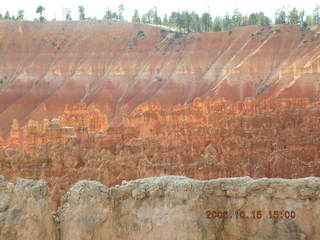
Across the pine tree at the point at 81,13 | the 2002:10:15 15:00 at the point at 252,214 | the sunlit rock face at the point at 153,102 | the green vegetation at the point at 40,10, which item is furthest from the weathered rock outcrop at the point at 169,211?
the pine tree at the point at 81,13

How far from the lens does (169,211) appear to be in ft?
27.6

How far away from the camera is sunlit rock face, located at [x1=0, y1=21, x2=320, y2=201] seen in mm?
23422

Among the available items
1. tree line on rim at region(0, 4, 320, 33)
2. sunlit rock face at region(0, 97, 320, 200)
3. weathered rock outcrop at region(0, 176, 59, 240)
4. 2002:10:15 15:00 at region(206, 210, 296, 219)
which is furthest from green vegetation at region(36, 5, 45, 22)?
2002:10:15 15:00 at region(206, 210, 296, 219)

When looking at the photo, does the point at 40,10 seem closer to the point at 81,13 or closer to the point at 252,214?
the point at 81,13

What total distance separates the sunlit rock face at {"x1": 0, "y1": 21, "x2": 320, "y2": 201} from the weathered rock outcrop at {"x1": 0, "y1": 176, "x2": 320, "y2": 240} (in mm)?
9246

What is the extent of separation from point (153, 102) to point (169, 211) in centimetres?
3975

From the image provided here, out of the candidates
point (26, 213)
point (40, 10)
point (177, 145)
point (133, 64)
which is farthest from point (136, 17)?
point (26, 213)

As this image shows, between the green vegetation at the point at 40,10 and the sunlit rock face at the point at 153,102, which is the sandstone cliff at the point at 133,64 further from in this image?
the green vegetation at the point at 40,10

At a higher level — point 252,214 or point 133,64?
point 133,64

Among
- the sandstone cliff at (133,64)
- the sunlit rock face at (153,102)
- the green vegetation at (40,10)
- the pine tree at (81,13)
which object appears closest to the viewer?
the sunlit rock face at (153,102)

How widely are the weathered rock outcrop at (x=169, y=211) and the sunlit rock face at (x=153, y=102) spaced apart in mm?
9246

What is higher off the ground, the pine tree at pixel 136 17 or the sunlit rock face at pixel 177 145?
the pine tree at pixel 136 17

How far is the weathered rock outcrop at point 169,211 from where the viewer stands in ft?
26.3

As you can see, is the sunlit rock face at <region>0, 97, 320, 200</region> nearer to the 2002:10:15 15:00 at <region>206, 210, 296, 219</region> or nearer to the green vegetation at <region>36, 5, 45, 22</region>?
the 2002:10:15 15:00 at <region>206, 210, 296, 219</region>
